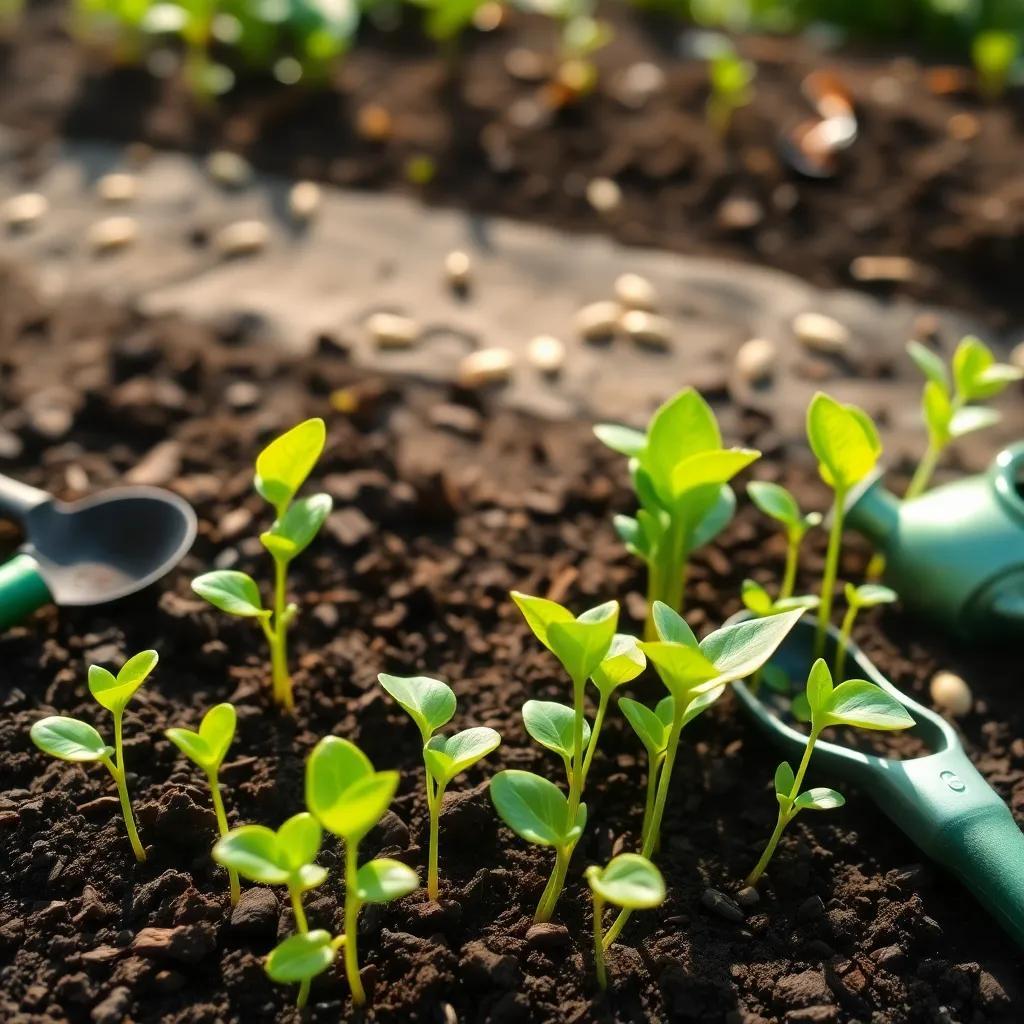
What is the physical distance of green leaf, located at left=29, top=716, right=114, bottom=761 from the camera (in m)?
1.29

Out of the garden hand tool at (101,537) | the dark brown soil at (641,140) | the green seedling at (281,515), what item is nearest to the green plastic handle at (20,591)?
the garden hand tool at (101,537)

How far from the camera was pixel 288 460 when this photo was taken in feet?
4.67

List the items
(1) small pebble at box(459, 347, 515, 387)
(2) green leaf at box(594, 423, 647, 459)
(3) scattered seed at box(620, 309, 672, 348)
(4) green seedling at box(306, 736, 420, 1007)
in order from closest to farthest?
(4) green seedling at box(306, 736, 420, 1007)
(2) green leaf at box(594, 423, 647, 459)
(1) small pebble at box(459, 347, 515, 387)
(3) scattered seed at box(620, 309, 672, 348)

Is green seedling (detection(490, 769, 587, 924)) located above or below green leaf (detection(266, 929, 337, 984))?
above

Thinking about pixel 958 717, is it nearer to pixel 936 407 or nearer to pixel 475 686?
pixel 936 407

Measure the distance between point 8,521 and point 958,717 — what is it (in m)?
1.40

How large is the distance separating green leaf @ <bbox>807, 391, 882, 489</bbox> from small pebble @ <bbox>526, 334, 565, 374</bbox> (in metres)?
0.90

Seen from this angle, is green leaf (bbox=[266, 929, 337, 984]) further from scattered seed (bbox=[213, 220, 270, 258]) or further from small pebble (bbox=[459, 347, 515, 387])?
scattered seed (bbox=[213, 220, 270, 258])

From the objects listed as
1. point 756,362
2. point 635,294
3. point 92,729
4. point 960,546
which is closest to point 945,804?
point 960,546

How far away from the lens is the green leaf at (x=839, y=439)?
1465mm

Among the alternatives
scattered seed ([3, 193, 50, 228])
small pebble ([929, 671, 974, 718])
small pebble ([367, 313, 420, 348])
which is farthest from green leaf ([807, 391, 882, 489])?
scattered seed ([3, 193, 50, 228])

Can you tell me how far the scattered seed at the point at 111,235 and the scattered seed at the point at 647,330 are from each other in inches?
42.6

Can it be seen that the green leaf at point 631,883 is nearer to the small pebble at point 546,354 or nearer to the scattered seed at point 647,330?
the small pebble at point 546,354

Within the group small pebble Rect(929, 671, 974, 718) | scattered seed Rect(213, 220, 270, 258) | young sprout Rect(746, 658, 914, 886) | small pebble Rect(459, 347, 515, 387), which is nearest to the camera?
young sprout Rect(746, 658, 914, 886)
